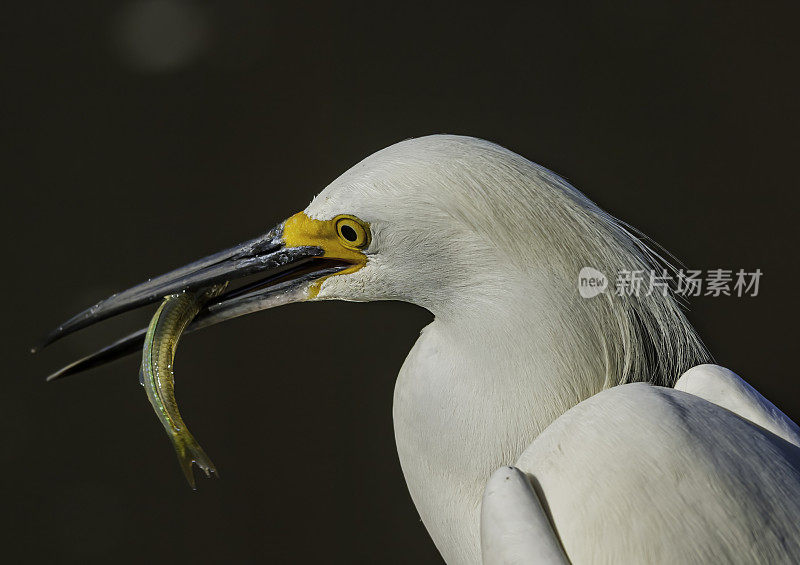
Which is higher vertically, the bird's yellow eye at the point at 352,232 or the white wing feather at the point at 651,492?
the bird's yellow eye at the point at 352,232

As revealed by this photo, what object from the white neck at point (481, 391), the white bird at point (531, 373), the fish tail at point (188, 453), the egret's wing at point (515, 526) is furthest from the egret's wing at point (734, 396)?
the fish tail at point (188, 453)

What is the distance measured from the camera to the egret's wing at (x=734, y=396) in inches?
35.5

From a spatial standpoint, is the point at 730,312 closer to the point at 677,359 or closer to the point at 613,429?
the point at 677,359

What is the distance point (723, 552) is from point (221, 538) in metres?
1.39

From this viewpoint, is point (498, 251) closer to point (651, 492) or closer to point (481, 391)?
point (481, 391)

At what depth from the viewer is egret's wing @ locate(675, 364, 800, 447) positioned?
0.90 meters

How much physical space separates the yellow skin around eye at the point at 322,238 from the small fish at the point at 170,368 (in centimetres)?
12

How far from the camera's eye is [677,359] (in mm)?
942

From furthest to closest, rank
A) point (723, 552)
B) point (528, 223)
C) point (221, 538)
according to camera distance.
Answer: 1. point (221, 538)
2. point (528, 223)
3. point (723, 552)

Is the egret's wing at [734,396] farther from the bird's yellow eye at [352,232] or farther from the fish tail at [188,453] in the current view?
the fish tail at [188,453]

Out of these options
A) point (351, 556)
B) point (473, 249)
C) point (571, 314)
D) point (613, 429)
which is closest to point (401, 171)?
point (473, 249)

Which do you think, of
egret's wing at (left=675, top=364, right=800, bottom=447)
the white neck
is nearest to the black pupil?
the white neck

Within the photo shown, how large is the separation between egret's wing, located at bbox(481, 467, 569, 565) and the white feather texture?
10cm

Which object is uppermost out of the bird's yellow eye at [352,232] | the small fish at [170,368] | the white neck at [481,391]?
the bird's yellow eye at [352,232]
